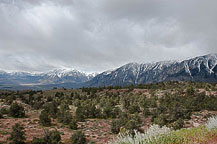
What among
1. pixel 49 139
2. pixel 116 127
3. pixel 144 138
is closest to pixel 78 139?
pixel 49 139

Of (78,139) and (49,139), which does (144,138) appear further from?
(49,139)

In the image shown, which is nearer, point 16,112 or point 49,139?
point 49,139

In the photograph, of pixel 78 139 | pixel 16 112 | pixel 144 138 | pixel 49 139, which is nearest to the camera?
pixel 144 138

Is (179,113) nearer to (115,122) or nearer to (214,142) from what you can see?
(115,122)

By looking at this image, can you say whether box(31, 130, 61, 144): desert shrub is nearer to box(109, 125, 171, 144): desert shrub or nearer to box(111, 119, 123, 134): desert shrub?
box(111, 119, 123, 134): desert shrub

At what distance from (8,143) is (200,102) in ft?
140

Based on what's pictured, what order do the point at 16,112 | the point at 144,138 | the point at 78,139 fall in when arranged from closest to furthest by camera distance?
the point at 144,138 < the point at 78,139 < the point at 16,112

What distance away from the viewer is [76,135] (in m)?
18.5

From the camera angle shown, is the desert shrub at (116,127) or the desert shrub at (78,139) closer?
the desert shrub at (78,139)

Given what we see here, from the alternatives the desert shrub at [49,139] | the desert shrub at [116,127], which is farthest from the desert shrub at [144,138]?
the desert shrub at [116,127]

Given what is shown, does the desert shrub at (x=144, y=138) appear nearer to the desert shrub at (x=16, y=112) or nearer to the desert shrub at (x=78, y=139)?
the desert shrub at (x=78, y=139)

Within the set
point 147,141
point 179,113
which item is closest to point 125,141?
point 147,141

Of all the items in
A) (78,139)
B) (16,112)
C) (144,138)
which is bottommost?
(78,139)

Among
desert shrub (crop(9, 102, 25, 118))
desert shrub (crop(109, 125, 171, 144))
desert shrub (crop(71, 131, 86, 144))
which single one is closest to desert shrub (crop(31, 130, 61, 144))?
desert shrub (crop(71, 131, 86, 144))
